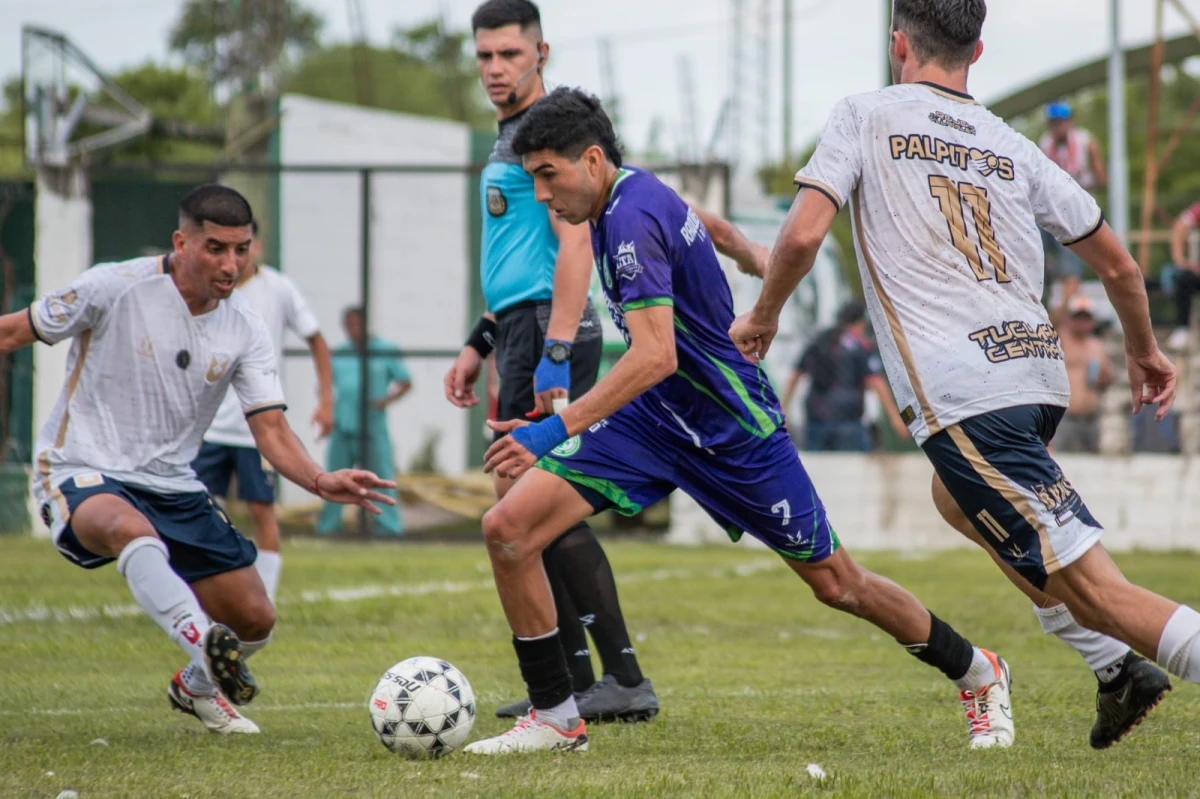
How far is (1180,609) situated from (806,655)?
3.66m

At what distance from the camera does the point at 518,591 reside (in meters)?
4.69

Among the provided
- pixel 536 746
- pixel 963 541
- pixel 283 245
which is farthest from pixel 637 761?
pixel 283 245

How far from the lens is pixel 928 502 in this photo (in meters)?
13.7

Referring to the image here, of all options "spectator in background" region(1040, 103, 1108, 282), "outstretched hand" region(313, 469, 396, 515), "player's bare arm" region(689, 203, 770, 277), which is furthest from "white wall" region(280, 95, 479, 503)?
"player's bare arm" region(689, 203, 770, 277)

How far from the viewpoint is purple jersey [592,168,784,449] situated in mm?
4613

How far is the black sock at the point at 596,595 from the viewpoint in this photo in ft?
18.2

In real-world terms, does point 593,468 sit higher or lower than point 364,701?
higher

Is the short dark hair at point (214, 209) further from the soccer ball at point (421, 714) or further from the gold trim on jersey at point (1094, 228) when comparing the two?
the gold trim on jersey at point (1094, 228)

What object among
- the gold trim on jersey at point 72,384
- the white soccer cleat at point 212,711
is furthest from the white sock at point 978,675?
the gold trim on jersey at point 72,384

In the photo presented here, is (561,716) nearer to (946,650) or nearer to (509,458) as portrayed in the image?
(509,458)

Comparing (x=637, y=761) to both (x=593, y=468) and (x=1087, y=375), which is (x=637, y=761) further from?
(x=1087, y=375)

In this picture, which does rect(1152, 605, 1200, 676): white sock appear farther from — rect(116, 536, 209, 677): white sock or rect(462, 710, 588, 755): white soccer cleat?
rect(116, 536, 209, 677): white sock

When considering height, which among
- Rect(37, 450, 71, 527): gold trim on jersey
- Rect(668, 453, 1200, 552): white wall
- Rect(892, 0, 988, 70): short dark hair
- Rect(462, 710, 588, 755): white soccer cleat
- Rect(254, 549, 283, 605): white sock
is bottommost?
Rect(668, 453, 1200, 552): white wall

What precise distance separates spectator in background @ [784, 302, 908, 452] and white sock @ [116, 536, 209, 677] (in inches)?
380
